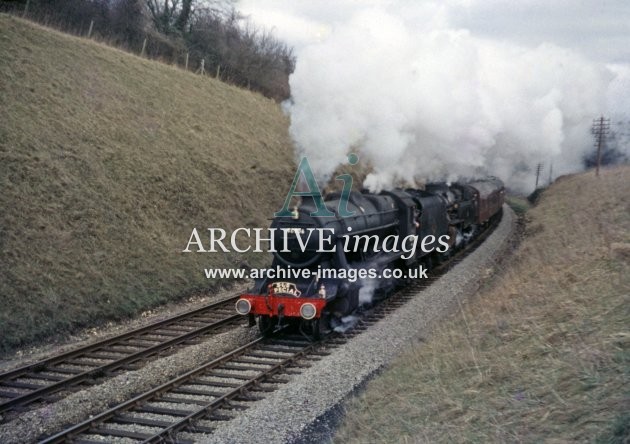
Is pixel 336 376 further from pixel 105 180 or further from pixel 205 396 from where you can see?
pixel 105 180

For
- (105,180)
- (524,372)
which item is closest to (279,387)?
(524,372)

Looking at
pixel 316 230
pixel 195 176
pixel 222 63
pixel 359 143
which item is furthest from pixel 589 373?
pixel 222 63

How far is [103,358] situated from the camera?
8.85m

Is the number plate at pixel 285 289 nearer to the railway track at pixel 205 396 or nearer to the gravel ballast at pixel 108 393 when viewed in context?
the railway track at pixel 205 396

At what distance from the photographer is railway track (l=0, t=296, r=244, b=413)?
7461 millimetres

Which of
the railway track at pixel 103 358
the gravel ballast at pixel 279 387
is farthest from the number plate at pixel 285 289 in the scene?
the railway track at pixel 103 358

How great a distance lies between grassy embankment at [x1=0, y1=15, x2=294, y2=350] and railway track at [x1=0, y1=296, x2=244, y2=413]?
122 cm

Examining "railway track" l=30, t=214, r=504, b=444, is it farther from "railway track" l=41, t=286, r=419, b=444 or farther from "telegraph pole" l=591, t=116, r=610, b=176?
"telegraph pole" l=591, t=116, r=610, b=176

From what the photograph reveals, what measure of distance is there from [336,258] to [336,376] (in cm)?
261

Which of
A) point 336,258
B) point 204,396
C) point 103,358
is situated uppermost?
point 336,258

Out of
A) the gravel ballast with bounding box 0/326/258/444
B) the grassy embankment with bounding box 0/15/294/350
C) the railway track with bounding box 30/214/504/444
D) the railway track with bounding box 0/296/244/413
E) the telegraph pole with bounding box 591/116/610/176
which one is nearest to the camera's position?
the railway track with bounding box 30/214/504/444

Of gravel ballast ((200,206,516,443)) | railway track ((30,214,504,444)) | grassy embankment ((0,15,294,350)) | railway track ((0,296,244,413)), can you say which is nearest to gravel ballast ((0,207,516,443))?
gravel ballast ((200,206,516,443))

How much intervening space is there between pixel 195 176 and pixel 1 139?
6.02 metres

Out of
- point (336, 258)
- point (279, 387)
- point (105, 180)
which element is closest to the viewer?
point (279, 387)
